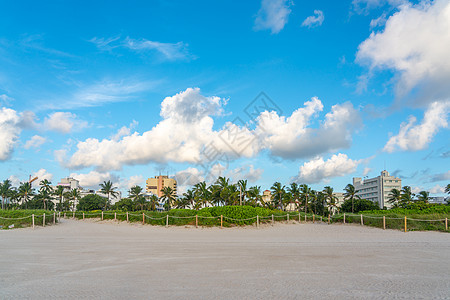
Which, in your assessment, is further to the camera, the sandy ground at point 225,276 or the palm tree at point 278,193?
the palm tree at point 278,193

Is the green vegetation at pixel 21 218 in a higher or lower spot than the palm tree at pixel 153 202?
higher

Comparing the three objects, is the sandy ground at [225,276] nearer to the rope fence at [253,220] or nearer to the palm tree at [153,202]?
the rope fence at [253,220]

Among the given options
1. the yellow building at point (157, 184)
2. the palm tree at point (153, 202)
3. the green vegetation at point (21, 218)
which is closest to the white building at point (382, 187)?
the palm tree at point (153, 202)

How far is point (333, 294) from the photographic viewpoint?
596 centimetres

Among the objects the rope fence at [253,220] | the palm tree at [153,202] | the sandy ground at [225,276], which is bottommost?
→ the palm tree at [153,202]

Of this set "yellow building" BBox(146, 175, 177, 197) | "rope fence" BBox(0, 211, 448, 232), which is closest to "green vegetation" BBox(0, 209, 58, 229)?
"rope fence" BBox(0, 211, 448, 232)

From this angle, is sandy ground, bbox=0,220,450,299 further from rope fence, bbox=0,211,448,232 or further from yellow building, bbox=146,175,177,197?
yellow building, bbox=146,175,177,197

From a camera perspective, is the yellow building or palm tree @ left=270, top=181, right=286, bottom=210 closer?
palm tree @ left=270, top=181, right=286, bottom=210

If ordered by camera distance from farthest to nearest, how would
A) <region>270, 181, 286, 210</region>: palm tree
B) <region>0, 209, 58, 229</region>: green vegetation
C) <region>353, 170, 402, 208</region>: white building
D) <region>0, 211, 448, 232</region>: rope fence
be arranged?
1. <region>353, 170, 402, 208</region>: white building
2. <region>270, 181, 286, 210</region>: palm tree
3. <region>0, 209, 58, 229</region>: green vegetation
4. <region>0, 211, 448, 232</region>: rope fence

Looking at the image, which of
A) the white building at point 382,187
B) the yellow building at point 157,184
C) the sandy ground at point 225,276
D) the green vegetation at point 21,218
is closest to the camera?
the sandy ground at point 225,276

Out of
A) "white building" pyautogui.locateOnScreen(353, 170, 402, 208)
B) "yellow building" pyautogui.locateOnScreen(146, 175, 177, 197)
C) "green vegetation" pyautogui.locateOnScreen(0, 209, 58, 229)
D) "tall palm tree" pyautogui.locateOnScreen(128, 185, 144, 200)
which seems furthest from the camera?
"yellow building" pyautogui.locateOnScreen(146, 175, 177, 197)

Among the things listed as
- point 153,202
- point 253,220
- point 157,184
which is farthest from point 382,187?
point 157,184

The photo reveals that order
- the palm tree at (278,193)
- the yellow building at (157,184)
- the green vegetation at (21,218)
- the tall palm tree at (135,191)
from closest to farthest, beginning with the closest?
1. the green vegetation at (21,218)
2. the palm tree at (278,193)
3. the tall palm tree at (135,191)
4. the yellow building at (157,184)

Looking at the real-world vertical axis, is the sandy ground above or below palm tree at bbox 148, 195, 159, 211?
above
